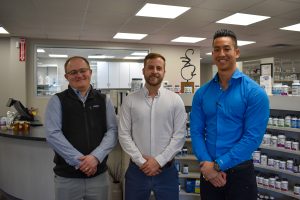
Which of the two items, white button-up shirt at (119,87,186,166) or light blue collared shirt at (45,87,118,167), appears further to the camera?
white button-up shirt at (119,87,186,166)

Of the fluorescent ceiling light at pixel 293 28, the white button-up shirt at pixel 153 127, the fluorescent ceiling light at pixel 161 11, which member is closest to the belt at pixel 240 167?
the white button-up shirt at pixel 153 127

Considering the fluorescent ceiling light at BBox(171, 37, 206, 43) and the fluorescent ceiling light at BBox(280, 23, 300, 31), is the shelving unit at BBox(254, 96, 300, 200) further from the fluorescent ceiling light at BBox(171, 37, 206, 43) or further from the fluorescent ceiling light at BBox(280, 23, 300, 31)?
the fluorescent ceiling light at BBox(171, 37, 206, 43)

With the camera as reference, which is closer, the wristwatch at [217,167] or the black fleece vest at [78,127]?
the wristwatch at [217,167]

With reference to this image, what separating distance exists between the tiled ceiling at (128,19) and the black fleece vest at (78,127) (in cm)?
254

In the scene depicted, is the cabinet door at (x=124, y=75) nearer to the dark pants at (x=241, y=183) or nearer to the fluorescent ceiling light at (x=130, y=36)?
the fluorescent ceiling light at (x=130, y=36)

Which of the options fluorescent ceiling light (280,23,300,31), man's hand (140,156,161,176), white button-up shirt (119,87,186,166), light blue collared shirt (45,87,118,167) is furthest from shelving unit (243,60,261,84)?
light blue collared shirt (45,87,118,167)

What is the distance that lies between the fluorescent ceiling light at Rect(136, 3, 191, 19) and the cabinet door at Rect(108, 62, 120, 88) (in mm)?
5062

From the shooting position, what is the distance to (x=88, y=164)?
5.72 feet

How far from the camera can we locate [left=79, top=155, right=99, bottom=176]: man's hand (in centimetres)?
175

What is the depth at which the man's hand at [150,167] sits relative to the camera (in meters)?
1.79

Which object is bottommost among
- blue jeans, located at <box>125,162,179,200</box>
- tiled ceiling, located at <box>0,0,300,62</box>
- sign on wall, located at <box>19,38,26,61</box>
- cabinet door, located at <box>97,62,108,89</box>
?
blue jeans, located at <box>125,162,179,200</box>

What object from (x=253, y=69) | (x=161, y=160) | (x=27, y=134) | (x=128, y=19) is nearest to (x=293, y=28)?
(x=253, y=69)

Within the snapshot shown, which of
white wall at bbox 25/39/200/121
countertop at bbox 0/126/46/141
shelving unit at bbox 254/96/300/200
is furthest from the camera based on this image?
white wall at bbox 25/39/200/121

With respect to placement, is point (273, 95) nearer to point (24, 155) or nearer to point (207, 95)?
point (207, 95)
